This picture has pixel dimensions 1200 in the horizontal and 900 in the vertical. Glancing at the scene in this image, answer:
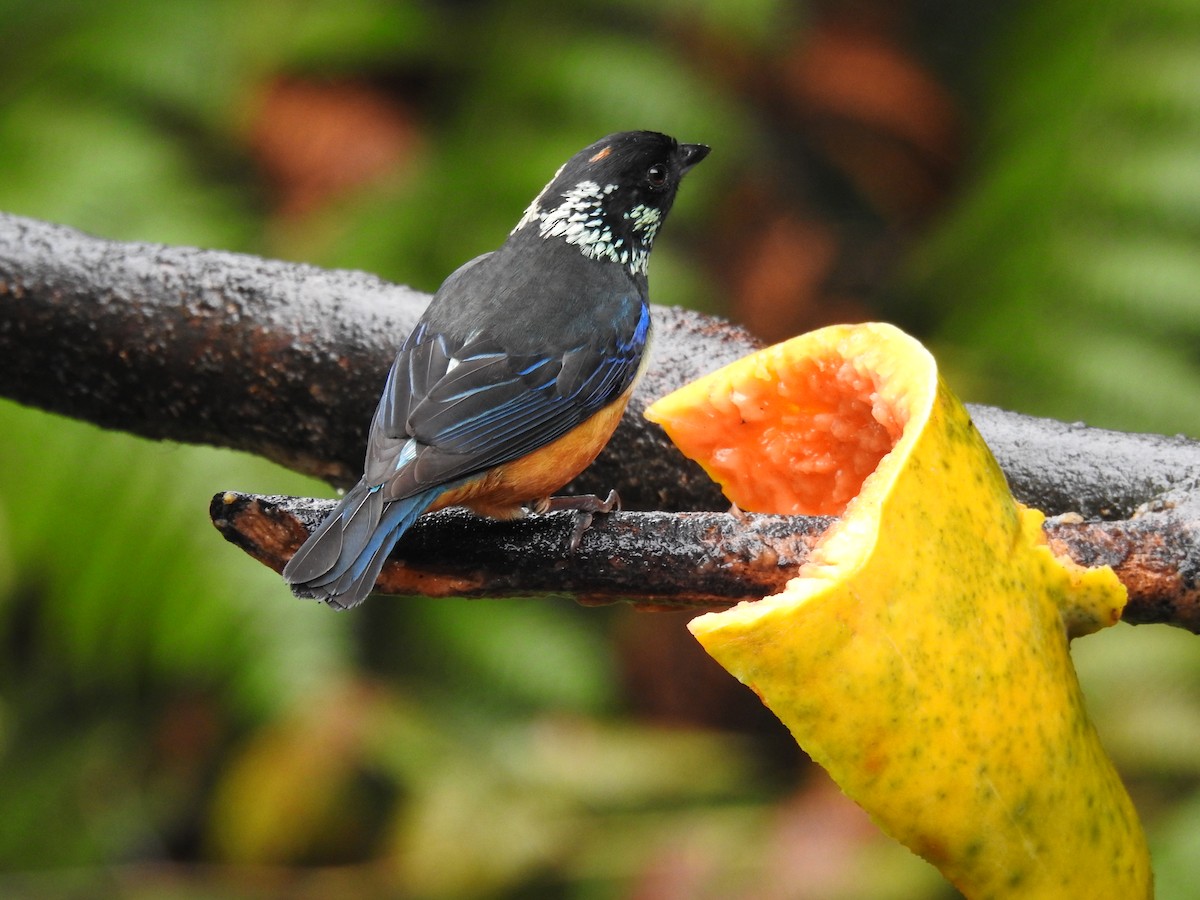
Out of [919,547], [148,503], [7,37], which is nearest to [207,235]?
[148,503]

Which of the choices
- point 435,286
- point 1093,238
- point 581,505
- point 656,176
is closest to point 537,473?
point 581,505

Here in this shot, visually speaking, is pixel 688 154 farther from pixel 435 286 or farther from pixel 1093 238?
pixel 1093 238

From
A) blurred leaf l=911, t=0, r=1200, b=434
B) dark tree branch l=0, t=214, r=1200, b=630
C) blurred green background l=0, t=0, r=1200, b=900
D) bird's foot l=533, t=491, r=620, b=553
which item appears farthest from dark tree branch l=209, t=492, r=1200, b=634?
blurred leaf l=911, t=0, r=1200, b=434

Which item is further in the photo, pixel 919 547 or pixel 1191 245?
pixel 1191 245

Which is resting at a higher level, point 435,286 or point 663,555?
point 663,555

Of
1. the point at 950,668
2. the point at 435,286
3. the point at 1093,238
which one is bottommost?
the point at 435,286

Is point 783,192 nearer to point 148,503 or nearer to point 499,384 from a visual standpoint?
point 148,503

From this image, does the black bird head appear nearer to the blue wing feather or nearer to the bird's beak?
the bird's beak
